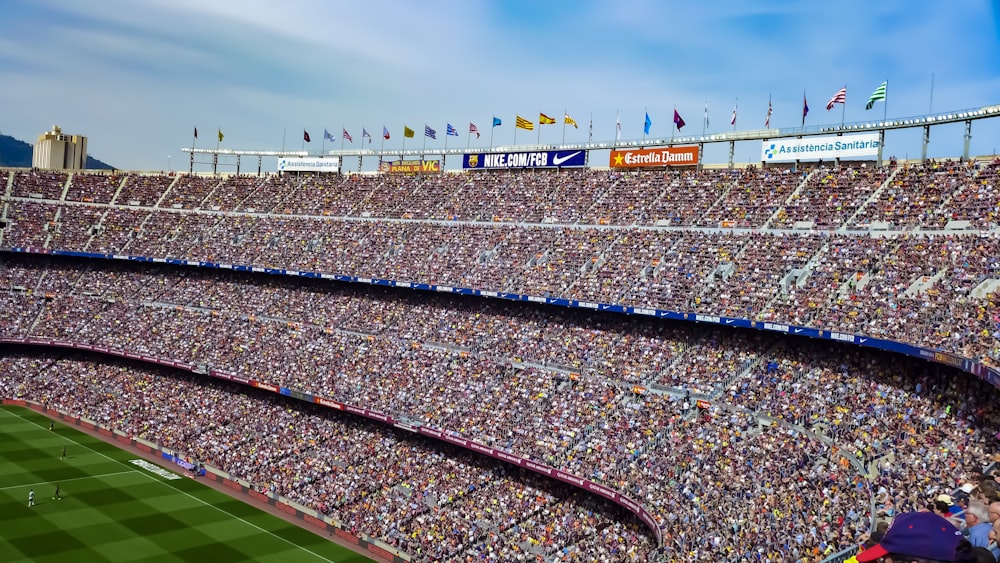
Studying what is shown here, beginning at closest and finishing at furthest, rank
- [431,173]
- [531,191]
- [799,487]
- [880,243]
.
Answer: [799,487] < [880,243] < [531,191] < [431,173]

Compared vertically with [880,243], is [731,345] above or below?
below

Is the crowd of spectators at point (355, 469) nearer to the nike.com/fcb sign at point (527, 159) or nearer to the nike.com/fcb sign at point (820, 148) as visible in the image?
the nike.com/fcb sign at point (527, 159)

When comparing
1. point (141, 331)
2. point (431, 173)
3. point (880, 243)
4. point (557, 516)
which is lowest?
point (557, 516)

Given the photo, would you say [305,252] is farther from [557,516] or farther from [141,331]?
[557,516]

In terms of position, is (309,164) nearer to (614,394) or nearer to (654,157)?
(654,157)

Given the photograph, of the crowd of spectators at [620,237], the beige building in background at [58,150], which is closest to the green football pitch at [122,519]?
the crowd of spectators at [620,237]

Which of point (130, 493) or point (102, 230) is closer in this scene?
point (130, 493)

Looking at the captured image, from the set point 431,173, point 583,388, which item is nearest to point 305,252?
point 431,173
